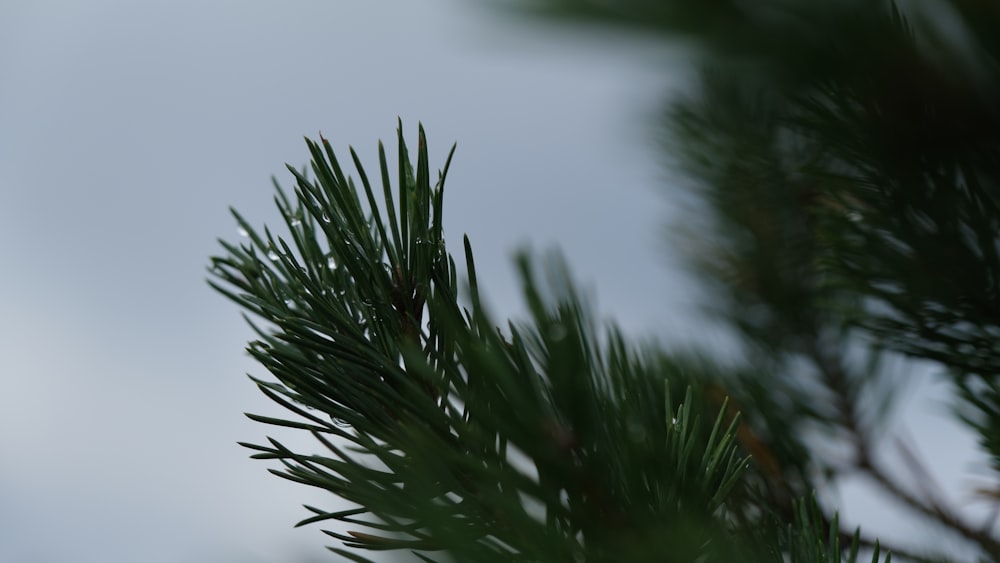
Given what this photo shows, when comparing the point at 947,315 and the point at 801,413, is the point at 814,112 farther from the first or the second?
the point at 801,413

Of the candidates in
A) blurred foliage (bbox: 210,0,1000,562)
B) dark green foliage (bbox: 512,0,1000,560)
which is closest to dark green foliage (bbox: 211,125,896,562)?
blurred foliage (bbox: 210,0,1000,562)

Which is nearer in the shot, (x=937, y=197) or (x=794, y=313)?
(x=937, y=197)

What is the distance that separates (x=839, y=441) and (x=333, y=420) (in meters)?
0.70

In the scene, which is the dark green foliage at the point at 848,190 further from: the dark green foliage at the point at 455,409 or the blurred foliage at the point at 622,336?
the dark green foliage at the point at 455,409

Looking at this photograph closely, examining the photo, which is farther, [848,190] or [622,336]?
[848,190]

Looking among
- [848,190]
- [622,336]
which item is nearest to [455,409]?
[622,336]

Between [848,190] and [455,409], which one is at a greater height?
[848,190]

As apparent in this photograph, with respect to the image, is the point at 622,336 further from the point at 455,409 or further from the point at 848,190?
the point at 848,190

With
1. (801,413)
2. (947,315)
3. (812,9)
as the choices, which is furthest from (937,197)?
(801,413)

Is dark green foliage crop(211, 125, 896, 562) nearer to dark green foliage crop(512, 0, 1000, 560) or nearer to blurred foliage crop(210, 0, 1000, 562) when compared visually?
blurred foliage crop(210, 0, 1000, 562)

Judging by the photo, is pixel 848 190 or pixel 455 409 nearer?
pixel 455 409

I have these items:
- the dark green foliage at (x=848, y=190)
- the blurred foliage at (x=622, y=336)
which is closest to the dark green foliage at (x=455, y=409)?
the blurred foliage at (x=622, y=336)

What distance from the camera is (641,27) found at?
0.29 meters

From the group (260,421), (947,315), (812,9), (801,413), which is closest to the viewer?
(812,9)
